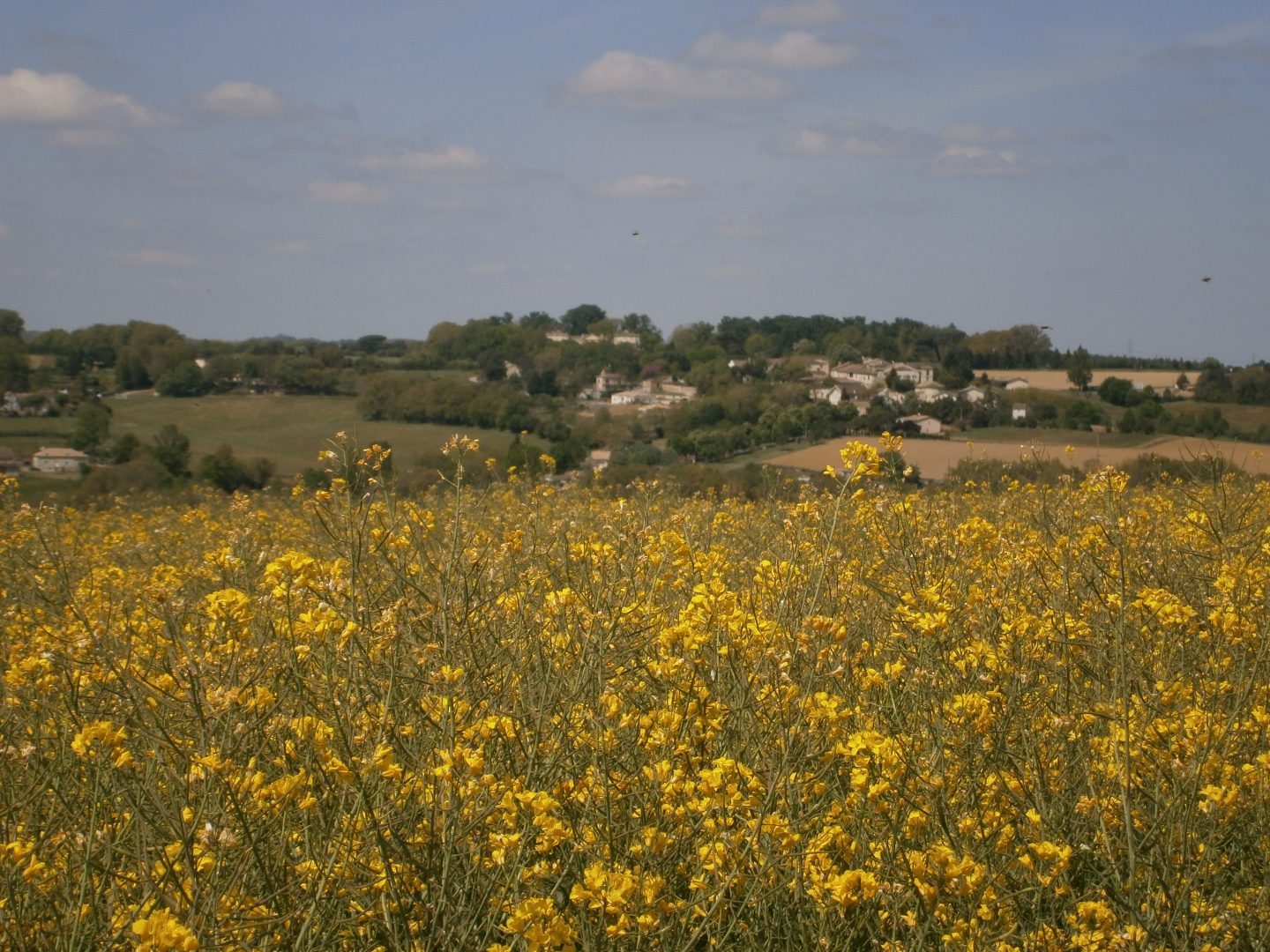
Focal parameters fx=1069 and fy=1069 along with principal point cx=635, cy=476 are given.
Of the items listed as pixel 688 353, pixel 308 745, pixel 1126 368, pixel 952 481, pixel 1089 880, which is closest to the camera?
pixel 308 745

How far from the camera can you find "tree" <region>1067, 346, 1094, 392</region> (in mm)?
26594

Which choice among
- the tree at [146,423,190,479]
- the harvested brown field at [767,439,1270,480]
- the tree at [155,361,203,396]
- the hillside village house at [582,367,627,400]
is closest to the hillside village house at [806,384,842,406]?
the harvested brown field at [767,439,1270,480]

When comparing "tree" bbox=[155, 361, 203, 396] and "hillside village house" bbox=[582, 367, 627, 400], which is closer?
"tree" bbox=[155, 361, 203, 396]

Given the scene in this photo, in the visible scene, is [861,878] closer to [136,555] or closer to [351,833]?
[351,833]

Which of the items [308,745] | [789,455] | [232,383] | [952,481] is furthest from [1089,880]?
[232,383]

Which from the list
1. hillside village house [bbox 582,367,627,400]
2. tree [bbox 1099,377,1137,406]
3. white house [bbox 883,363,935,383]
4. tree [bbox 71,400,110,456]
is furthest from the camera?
hillside village house [bbox 582,367,627,400]

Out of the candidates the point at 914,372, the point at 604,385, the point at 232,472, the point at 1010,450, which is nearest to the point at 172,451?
the point at 232,472

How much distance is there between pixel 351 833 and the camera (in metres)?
2.78

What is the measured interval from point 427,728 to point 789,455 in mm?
17276

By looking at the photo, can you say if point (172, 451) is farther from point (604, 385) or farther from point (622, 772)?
point (622, 772)

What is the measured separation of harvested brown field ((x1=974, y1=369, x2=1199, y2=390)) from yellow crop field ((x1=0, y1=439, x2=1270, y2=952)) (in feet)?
73.2

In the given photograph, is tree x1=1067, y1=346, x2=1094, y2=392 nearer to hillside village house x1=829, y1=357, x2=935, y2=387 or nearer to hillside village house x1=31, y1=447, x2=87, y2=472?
hillside village house x1=829, y1=357, x2=935, y2=387

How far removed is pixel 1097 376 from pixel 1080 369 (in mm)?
947

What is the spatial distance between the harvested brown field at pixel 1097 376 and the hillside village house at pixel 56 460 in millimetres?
21832
